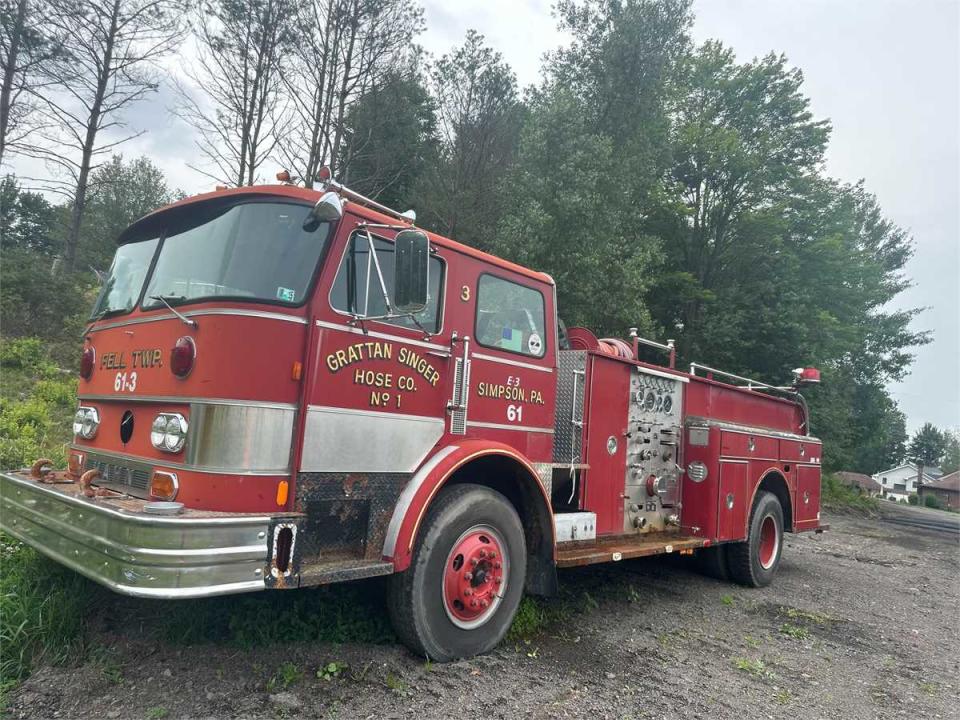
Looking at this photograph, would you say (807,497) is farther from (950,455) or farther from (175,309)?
(950,455)

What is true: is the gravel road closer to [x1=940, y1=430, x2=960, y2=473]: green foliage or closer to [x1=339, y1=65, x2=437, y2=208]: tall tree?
[x1=339, y1=65, x2=437, y2=208]: tall tree

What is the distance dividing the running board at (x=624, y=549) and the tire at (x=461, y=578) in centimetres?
52

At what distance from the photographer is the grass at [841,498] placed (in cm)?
2173

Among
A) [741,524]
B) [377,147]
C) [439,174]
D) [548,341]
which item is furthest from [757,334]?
[548,341]

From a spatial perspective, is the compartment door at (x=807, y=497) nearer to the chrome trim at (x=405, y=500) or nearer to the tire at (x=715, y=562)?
the tire at (x=715, y=562)

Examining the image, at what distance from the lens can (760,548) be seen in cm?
751

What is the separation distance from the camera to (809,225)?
22.8m

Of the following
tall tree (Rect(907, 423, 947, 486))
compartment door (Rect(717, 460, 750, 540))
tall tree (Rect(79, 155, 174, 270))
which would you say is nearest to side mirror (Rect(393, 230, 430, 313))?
compartment door (Rect(717, 460, 750, 540))

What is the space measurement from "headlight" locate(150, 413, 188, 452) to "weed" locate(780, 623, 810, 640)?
5041 mm

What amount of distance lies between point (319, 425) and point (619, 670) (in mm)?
2598

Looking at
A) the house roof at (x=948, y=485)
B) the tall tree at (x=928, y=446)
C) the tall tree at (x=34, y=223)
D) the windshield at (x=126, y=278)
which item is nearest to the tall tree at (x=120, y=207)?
the tall tree at (x=34, y=223)

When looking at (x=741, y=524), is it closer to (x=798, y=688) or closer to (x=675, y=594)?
(x=675, y=594)

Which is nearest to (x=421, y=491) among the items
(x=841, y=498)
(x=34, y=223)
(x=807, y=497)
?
(x=807, y=497)

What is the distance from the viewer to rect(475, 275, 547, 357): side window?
448cm
